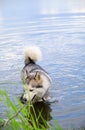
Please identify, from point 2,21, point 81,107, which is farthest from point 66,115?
point 2,21

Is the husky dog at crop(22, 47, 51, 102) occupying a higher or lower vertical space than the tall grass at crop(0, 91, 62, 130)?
lower

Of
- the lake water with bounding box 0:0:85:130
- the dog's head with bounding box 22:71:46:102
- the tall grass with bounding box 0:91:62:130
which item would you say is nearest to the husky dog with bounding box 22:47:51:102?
the dog's head with bounding box 22:71:46:102

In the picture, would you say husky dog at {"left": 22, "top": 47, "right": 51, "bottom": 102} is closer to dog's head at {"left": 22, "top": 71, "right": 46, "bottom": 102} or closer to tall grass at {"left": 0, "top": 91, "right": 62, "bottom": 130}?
dog's head at {"left": 22, "top": 71, "right": 46, "bottom": 102}

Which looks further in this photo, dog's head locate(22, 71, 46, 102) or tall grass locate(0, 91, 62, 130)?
dog's head locate(22, 71, 46, 102)

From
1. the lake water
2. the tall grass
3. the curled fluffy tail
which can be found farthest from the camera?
the curled fluffy tail

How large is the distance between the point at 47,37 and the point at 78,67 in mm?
3678

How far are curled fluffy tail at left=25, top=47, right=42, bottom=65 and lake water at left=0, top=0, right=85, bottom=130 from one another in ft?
1.17

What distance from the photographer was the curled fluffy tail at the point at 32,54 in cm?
767

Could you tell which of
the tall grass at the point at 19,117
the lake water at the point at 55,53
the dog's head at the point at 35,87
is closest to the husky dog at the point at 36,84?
the dog's head at the point at 35,87

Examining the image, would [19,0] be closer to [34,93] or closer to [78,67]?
[78,67]

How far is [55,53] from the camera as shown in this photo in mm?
9773

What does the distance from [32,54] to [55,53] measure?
2164 mm

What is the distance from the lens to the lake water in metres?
6.35

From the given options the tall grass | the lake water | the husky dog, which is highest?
the tall grass
